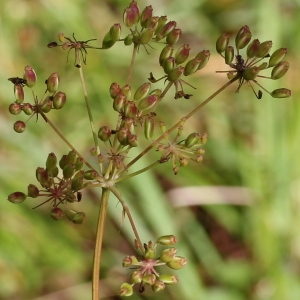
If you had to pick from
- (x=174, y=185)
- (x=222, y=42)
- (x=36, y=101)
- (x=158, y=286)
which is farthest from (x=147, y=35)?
(x=174, y=185)

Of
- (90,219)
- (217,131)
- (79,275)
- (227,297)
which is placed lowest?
(227,297)

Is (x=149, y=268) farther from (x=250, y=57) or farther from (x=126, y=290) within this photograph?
(x=250, y=57)

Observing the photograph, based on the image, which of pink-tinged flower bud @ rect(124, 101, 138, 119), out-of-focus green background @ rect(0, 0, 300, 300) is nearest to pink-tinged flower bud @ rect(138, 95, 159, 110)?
pink-tinged flower bud @ rect(124, 101, 138, 119)

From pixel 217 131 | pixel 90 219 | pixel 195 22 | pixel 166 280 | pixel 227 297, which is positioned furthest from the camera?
pixel 195 22

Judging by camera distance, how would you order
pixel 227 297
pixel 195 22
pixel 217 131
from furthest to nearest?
1. pixel 195 22
2. pixel 217 131
3. pixel 227 297

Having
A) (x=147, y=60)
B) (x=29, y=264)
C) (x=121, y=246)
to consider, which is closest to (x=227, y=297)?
(x=121, y=246)

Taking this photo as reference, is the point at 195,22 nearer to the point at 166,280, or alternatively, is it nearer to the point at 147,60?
the point at 147,60

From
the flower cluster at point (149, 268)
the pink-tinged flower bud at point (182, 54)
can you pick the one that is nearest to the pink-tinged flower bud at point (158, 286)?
the flower cluster at point (149, 268)
